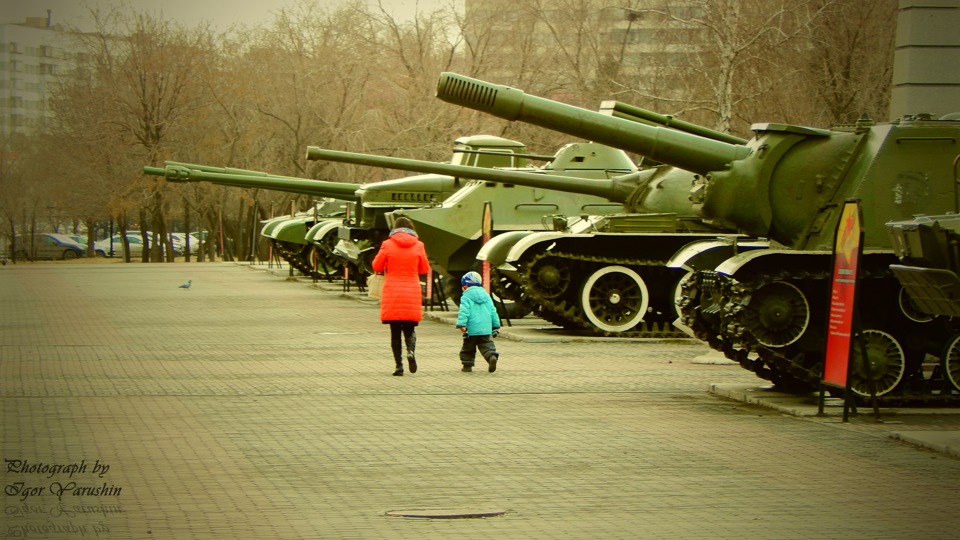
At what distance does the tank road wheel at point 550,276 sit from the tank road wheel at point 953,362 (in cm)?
889

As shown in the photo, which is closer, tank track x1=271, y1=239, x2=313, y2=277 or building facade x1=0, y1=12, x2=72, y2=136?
building facade x1=0, y1=12, x2=72, y2=136

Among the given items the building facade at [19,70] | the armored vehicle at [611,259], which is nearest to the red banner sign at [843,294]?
the building facade at [19,70]

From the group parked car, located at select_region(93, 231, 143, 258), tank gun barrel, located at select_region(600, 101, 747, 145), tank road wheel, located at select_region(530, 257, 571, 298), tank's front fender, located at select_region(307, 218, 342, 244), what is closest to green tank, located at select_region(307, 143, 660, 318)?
tank road wheel, located at select_region(530, 257, 571, 298)

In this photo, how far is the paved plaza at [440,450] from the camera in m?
8.75

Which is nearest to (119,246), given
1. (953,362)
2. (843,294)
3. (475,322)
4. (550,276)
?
(550,276)

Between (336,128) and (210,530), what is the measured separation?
4509 cm

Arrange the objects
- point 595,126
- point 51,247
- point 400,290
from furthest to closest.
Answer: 1. point 51,247
2. point 400,290
3. point 595,126

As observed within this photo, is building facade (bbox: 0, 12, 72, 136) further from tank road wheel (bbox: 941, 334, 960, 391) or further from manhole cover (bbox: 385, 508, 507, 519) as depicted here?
tank road wheel (bbox: 941, 334, 960, 391)

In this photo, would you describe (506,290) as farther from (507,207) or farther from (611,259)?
(507,207)

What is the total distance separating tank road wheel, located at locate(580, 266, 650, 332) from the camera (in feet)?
73.2

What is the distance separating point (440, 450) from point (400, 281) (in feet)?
17.8

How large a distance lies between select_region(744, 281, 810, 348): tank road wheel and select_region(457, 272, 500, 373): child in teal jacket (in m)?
3.65

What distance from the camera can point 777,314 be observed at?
14.2 meters

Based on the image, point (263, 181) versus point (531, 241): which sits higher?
point (263, 181)
